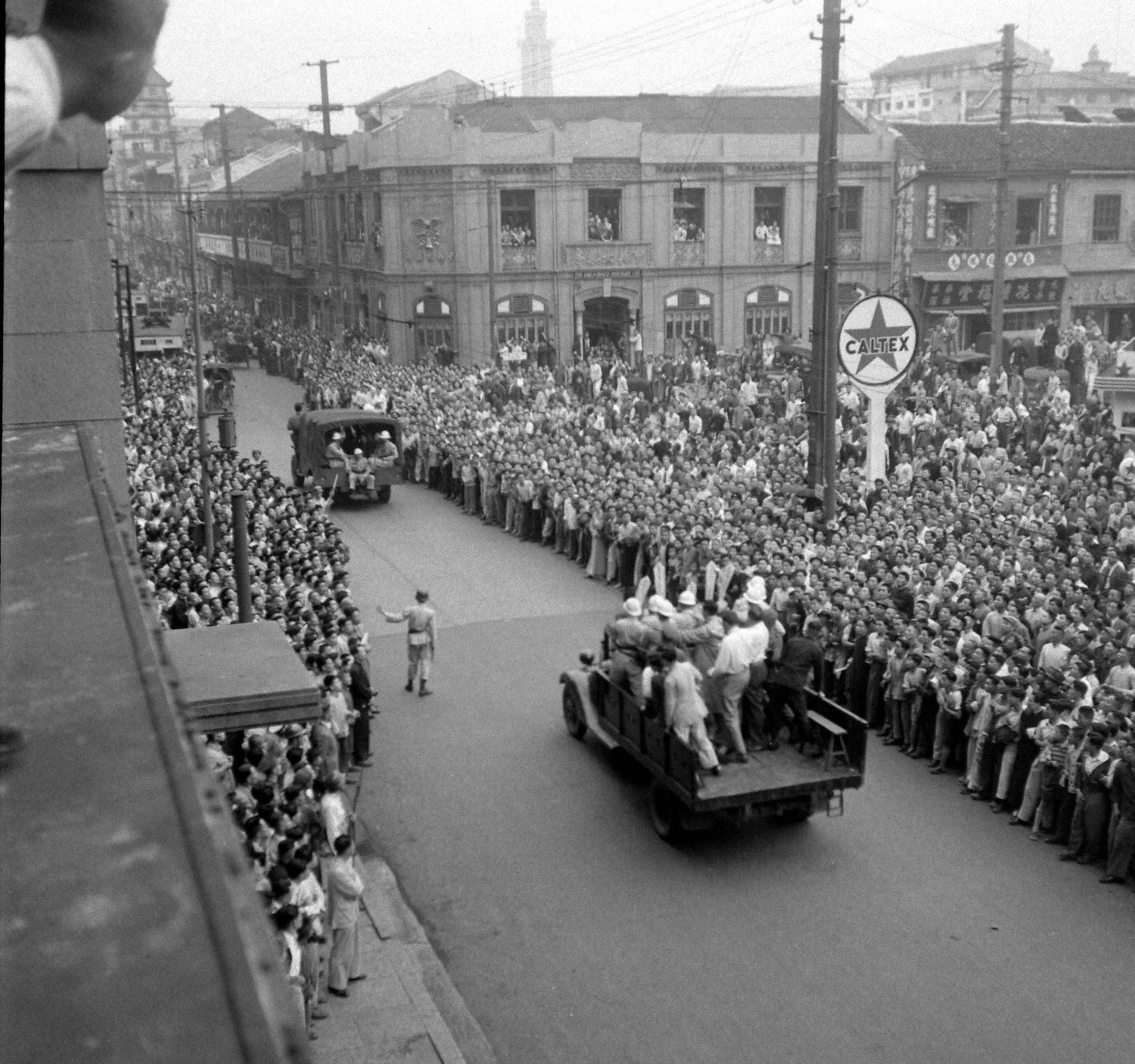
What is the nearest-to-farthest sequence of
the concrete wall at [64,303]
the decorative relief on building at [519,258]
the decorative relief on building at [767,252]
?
the concrete wall at [64,303] → the decorative relief on building at [519,258] → the decorative relief on building at [767,252]

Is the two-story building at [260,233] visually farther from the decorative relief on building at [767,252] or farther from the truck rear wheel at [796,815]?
the truck rear wheel at [796,815]

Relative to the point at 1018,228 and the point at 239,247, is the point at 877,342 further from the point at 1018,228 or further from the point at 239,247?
the point at 239,247

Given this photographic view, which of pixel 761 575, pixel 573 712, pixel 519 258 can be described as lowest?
pixel 573 712

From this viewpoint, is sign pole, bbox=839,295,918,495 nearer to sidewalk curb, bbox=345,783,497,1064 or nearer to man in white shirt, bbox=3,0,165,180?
sidewalk curb, bbox=345,783,497,1064

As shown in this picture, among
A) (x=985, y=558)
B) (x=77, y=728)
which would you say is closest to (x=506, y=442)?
(x=985, y=558)

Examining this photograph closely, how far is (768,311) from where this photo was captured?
48.9 metres

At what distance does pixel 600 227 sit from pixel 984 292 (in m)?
13.3

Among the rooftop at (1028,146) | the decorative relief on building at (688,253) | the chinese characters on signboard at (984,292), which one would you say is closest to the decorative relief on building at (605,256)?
the decorative relief on building at (688,253)

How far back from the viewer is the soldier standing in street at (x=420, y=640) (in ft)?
55.7

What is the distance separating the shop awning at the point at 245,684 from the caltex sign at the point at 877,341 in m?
11.0

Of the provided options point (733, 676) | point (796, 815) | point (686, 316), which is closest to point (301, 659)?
point (733, 676)

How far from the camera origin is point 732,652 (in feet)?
40.6

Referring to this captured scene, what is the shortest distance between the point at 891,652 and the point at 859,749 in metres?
3.08

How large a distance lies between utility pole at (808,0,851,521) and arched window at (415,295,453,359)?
27418 mm
